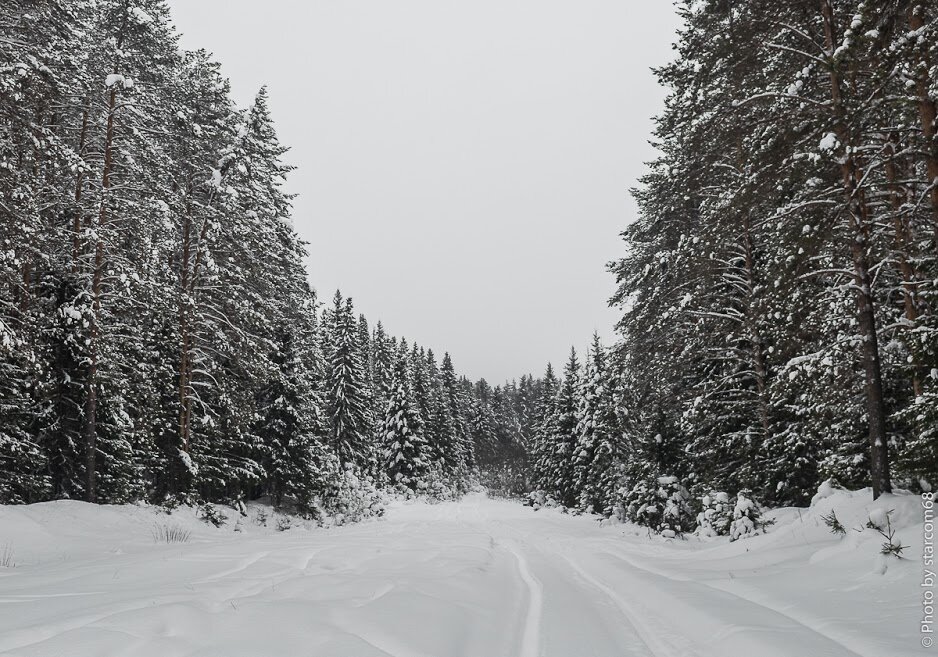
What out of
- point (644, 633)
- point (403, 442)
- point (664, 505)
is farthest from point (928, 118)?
point (403, 442)

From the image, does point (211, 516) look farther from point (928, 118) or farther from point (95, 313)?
point (928, 118)

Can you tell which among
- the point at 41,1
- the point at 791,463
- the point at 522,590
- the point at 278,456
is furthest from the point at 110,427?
the point at 791,463

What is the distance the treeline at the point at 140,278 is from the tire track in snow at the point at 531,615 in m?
9.72

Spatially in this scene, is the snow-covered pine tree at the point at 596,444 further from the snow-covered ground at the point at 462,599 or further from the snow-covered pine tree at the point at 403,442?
the snow-covered pine tree at the point at 403,442

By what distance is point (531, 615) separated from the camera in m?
5.58

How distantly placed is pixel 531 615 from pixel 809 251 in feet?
22.5

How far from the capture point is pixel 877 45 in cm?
707

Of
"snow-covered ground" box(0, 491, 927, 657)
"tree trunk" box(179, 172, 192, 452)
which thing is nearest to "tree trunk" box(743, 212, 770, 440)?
"snow-covered ground" box(0, 491, 927, 657)

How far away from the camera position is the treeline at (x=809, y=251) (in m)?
7.39

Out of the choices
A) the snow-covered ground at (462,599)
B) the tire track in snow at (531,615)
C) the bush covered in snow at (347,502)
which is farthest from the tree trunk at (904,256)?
the bush covered in snow at (347,502)

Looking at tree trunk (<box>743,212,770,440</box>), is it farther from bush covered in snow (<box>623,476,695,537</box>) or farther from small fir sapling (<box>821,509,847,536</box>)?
small fir sapling (<box>821,509,847,536</box>)

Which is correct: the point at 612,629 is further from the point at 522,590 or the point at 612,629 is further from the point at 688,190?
the point at 688,190

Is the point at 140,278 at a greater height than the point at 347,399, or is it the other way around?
the point at 140,278

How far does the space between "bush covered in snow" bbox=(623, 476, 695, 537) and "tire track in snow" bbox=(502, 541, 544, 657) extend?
6884 mm
